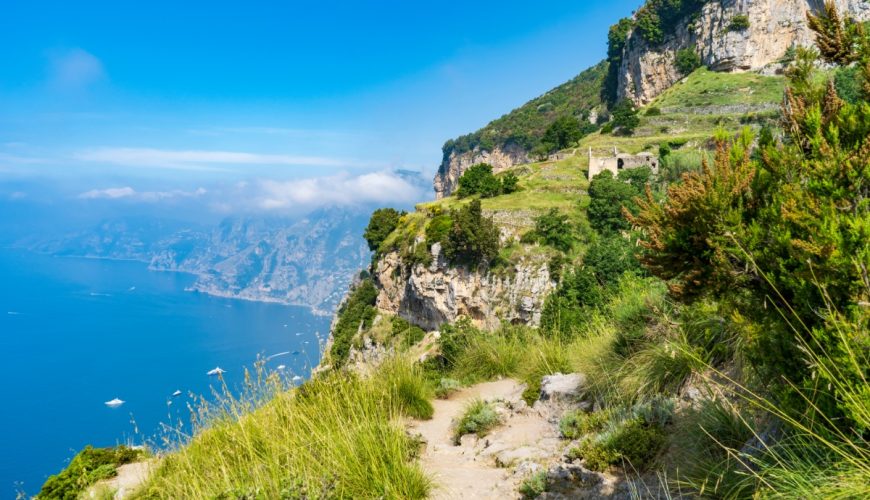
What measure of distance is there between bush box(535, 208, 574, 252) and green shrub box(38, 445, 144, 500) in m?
24.1

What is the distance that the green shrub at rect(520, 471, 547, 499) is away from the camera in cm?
418

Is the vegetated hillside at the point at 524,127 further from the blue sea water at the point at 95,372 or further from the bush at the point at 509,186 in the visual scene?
the blue sea water at the point at 95,372

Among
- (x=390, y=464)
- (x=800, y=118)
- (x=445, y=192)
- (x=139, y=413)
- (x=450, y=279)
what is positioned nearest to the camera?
(x=800, y=118)

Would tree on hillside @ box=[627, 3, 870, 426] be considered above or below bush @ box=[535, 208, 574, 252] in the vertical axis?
above

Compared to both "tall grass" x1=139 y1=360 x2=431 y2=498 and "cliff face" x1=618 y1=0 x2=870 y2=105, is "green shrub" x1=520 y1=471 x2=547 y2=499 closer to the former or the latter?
"tall grass" x1=139 y1=360 x2=431 y2=498

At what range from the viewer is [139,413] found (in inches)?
3728

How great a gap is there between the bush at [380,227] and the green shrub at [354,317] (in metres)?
3.87

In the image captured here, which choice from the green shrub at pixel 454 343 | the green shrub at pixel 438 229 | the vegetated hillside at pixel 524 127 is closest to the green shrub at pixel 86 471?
the green shrub at pixel 454 343

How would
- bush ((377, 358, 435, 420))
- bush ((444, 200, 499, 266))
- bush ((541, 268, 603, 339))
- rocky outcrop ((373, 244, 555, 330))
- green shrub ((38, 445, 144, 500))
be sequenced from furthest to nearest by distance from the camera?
bush ((444, 200, 499, 266)), rocky outcrop ((373, 244, 555, 330)), bush ((541, 268, 603, 339)), bush ((377, 358, 435, 420)), green shrub ((38, 445, 144, 500))

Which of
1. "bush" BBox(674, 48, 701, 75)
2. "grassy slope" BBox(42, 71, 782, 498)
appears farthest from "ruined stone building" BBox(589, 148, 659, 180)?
"bush" BBox(674, 48, 701, 75)

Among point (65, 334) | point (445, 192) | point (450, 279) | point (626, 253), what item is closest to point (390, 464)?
point (626, 253)

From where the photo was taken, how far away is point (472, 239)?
1102 inches

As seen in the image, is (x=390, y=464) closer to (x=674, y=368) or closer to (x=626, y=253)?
(x=674, y=368)

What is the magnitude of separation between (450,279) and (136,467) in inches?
958
